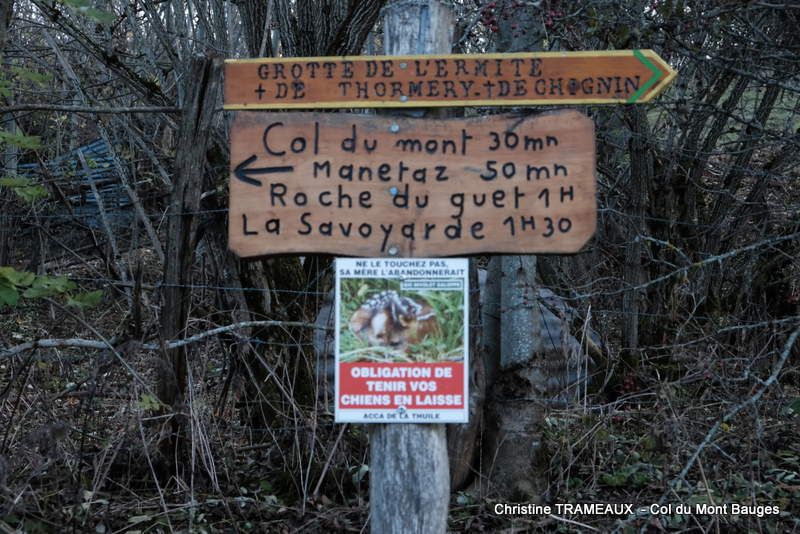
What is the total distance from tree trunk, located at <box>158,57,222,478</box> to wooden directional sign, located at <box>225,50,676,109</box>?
1.72m

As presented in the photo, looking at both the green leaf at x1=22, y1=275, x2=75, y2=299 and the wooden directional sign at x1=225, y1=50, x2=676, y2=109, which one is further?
the green leaf at x1=22, y1=275, x2=75, y2=299

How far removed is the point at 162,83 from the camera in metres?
7.87

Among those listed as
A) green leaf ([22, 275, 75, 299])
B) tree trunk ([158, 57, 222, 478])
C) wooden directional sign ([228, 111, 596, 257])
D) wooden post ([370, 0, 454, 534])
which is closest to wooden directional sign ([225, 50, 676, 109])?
wooden directional sign ([228, 111, 596, 257])

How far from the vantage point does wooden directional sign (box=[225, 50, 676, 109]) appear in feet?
9.11

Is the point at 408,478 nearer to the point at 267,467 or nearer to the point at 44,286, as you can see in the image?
the point at 44,286

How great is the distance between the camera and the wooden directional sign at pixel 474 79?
9.11 feet

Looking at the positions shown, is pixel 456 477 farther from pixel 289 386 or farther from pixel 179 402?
pixel 179 402

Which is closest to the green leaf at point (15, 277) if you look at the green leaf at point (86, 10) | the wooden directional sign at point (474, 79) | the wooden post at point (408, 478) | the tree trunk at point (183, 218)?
the tree trunk at point (183, 218)

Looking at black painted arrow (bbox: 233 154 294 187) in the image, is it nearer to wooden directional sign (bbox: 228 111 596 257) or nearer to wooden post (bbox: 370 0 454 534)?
wooden directional sign (bbox: 228 111 596 257)

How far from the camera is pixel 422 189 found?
280 cm

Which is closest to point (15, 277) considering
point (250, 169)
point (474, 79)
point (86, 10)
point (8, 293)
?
point (8, 293)

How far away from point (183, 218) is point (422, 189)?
2.04 meters

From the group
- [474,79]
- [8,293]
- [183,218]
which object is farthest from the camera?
[183,218]

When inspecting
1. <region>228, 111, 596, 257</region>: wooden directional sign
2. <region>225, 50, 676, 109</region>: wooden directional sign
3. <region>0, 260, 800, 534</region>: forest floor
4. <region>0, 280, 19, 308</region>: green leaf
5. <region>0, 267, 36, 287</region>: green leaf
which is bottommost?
<region>0, 260, 800, 534</region>: forest floor
